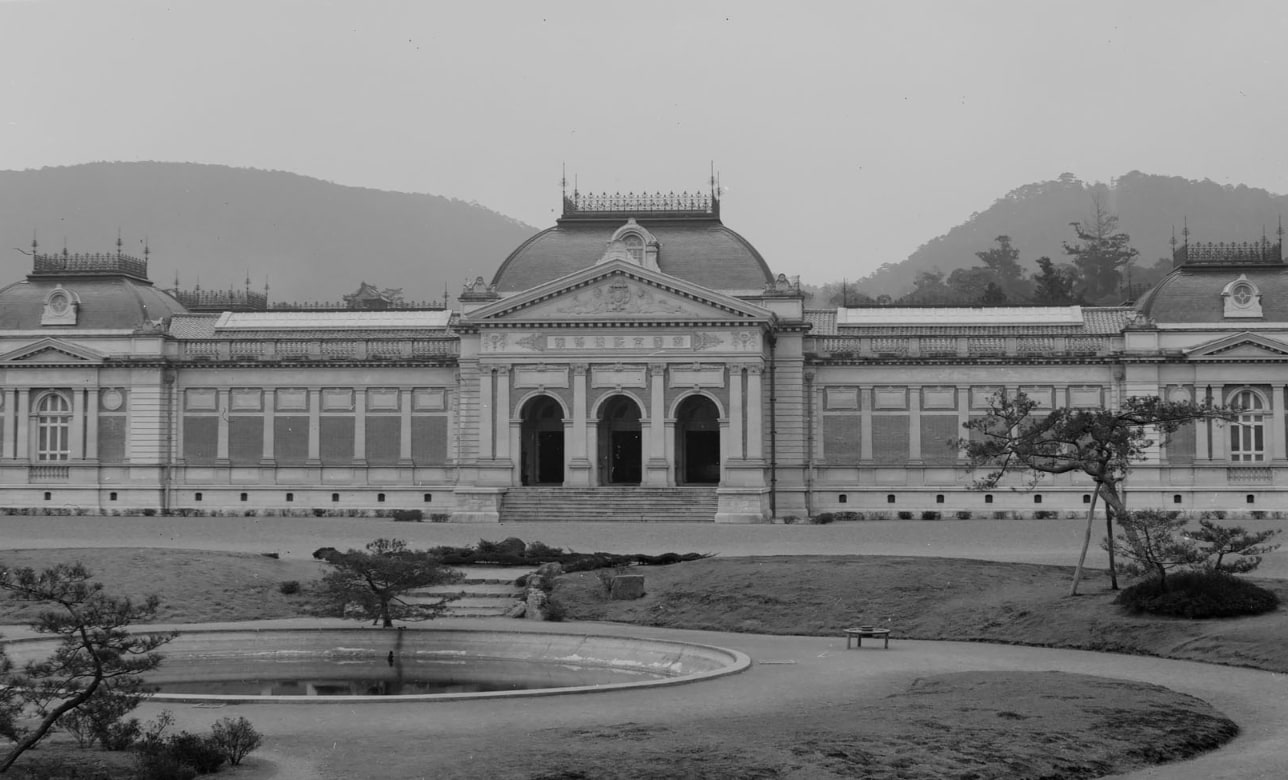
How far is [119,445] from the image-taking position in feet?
201

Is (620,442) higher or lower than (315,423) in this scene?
lower

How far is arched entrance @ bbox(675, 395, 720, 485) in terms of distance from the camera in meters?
59.8

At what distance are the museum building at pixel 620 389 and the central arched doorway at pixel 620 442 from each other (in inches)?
3.6

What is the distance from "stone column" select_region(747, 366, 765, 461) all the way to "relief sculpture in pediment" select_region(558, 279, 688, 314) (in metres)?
3.31

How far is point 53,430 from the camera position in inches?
2424

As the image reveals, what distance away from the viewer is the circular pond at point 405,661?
72.2 ft

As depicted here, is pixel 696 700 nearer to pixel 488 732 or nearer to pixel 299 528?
pixel 488 732

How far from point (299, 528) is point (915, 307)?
28.0 metres

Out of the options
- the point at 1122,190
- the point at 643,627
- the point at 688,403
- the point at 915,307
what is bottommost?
the point at 643,627

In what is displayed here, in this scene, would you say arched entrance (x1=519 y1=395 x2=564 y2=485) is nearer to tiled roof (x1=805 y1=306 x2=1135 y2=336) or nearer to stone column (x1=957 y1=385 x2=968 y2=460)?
tiled roof (x1=805 y1=306 x2=1135 y2=336)

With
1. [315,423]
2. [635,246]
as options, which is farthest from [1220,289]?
[315,423]

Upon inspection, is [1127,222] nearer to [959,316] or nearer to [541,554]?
[959,316]

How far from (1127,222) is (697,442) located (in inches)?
5274

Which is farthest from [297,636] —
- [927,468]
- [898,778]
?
[927,468]
